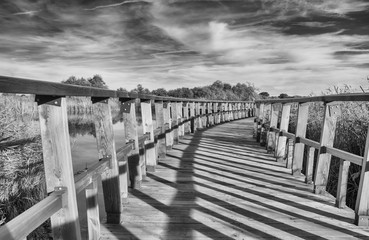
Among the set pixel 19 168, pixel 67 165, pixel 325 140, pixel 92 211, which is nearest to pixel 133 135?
pixel 92 211

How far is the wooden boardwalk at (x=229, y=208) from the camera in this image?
2906 mm

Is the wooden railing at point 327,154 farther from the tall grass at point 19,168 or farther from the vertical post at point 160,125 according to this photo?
the tall grass at point 19,168

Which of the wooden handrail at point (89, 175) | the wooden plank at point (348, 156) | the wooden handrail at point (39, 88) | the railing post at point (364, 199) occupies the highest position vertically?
the wooden handrail at point (39, 88)

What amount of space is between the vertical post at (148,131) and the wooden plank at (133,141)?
27.1 inches

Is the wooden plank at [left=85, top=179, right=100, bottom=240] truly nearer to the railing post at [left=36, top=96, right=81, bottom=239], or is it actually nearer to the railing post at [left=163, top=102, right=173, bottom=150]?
the railing post at [left=36, top=96, right=81, bottom=239]

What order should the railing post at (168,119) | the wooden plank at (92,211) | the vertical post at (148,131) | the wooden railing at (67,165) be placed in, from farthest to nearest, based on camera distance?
the railing post at (168,119)
the vertical post at (148,131)
the wooden plank at (92,211)
the wooden railing at (67,165)

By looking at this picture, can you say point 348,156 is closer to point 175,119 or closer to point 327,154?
point 327,154

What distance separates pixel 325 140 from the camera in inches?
156

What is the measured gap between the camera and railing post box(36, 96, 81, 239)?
1.81 metres

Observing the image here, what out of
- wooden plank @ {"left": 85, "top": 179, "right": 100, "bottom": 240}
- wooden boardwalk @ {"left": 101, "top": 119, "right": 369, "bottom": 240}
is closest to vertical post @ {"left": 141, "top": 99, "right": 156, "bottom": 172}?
wooden boardwalk @ {"left": 101, "top": 119, "right": 369, "bottom": 240}

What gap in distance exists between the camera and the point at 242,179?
4.91 m

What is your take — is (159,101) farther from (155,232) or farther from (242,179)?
(155,232)

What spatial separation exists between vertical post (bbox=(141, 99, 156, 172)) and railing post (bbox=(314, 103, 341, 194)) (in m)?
2.58

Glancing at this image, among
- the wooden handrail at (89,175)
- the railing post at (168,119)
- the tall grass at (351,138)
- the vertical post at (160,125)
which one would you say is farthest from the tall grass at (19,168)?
the tall grass at (351,138)
